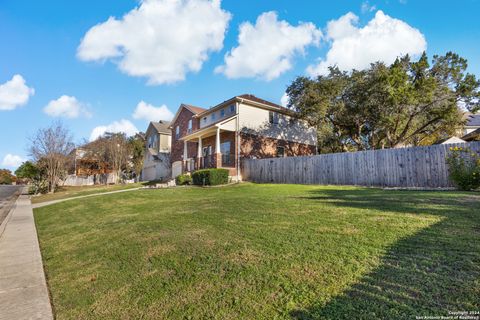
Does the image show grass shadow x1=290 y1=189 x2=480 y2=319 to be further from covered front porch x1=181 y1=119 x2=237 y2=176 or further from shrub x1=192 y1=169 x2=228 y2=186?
covered front porch x1=181 y1=119 x2=237 y2=176

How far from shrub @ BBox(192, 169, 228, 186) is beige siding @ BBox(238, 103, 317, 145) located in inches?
189

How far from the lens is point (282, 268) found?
118 inches

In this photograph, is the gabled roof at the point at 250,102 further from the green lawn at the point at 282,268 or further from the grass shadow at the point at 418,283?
the grass shadow at the point at 418,283

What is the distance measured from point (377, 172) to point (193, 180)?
1200 centimetres

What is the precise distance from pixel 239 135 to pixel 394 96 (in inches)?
448

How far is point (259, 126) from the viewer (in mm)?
21516

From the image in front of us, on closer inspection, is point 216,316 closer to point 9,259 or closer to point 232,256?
point 232,256

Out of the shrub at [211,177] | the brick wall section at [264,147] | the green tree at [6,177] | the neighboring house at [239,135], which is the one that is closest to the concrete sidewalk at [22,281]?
the shrub at [211,177]

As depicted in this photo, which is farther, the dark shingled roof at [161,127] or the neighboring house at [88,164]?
the neighboring house at [88,164]

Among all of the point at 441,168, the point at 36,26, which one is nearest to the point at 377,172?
the point at 441,168

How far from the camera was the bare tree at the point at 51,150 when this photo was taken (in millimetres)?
23875

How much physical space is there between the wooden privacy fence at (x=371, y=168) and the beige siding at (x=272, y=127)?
3.84 meters

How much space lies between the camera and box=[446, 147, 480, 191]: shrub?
27.9 ft

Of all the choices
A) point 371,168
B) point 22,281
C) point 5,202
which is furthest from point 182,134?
point 22,281
